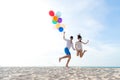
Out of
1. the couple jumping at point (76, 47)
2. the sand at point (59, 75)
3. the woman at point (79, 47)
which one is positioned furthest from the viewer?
the woman at point (79, 47)

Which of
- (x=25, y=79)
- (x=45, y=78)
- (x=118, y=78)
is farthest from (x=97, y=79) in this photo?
(x=25, y=79)

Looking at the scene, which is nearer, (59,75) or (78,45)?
(59,75)

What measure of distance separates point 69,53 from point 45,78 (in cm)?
680

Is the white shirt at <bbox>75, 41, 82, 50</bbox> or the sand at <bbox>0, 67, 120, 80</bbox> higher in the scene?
the white shirt at <bbox>75, 41, 82, 50</bbox>

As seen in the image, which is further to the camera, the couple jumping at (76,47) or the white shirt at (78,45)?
the white shirt at (78,45)

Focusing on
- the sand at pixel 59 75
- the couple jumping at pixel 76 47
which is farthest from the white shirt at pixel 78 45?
the sand at pixel 59 75

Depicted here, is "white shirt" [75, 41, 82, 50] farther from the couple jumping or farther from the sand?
the sand

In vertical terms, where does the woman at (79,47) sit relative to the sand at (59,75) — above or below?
above

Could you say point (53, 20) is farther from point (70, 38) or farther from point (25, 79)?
point (25, 79)

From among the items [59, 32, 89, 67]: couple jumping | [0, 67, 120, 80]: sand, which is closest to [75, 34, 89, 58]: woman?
[59, 32, 89, 67]: couple jumping

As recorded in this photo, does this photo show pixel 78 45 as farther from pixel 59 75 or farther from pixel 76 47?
pixel 59 75

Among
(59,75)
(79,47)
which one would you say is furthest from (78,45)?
(59,75)

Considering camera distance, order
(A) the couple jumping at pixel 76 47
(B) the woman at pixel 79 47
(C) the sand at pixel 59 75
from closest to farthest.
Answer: (C) the sand at pixel 59 75 < (A) the couple jumping at pixel 76 47 < (B) the woman at pixel 79 47

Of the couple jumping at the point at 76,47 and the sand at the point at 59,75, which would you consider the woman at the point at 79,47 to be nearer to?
the couple jumping at the point at 76,47
